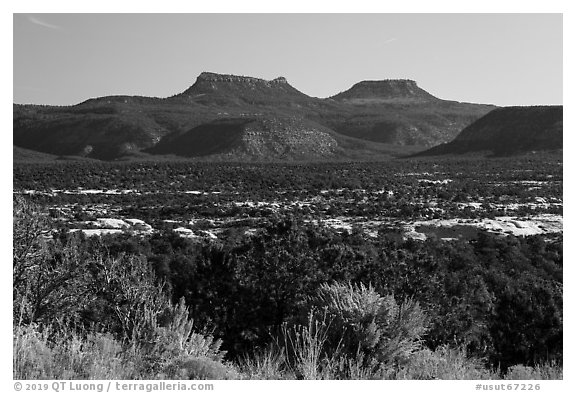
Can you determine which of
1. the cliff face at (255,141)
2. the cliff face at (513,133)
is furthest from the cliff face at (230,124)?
the cliff face at (513,133)

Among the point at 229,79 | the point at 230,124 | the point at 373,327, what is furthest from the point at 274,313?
the point at 229,79

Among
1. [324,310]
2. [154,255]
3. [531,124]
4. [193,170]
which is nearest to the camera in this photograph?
[324,310]

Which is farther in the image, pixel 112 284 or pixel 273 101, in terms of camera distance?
pixel 273 101

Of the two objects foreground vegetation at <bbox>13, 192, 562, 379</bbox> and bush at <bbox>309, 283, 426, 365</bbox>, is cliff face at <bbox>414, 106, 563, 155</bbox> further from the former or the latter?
bush at <bbox>309, 283, 426, 365</bbox>

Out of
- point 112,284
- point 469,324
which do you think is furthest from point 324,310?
point 469,324

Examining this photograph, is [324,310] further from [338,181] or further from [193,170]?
[193,170]

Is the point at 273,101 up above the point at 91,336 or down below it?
above

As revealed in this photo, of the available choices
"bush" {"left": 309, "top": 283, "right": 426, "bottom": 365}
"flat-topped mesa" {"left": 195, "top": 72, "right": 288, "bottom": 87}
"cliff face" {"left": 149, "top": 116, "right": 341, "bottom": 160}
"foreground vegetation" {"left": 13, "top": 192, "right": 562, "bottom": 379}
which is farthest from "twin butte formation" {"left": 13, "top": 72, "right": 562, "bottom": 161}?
"bush" {"left": 309, "top": 283, "right": 426, "bottom": 365}
